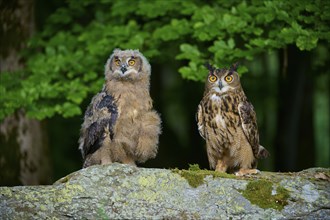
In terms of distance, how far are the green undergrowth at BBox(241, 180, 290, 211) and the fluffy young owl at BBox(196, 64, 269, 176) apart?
118cm

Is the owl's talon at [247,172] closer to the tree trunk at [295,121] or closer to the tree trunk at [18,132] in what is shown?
the tree trunk at [18,132]

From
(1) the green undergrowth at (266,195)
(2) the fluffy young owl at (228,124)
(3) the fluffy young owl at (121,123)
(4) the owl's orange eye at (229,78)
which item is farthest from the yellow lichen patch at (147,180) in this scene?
(4) the owl's orange eye at (229,78)

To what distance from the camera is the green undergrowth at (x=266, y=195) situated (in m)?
4.72

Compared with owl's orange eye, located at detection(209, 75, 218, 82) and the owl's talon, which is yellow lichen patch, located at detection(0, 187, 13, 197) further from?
owl's orange eye, located at detection(209, 75, 218, 82)

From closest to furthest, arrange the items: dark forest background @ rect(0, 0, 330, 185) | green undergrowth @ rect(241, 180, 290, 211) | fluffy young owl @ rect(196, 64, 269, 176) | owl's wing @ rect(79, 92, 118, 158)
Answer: green undergrowth @ rect(241, 180, 290, 211)
owl's wing @ rect(79, 92, 118, 158)
fluffy young owl @ rect(196, 64, 269, 176)
dark forest background @ rect(0, 0, 330, 185)

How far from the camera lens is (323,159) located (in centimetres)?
1591

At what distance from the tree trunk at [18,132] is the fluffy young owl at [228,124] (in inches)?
130

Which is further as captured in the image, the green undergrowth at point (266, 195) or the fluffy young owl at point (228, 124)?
the fluffy young owl at point (228, 124)

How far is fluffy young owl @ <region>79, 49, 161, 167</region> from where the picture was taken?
19.7 ft

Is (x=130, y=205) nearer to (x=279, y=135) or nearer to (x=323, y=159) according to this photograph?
(x=279, y=135)

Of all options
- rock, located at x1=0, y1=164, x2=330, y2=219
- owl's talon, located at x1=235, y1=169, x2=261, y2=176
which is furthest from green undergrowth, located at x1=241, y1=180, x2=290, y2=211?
owl's talon, located at x1=235, y1=169, x2=261, y2=176

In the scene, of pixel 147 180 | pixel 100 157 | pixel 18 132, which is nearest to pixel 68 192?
pixel 147 180

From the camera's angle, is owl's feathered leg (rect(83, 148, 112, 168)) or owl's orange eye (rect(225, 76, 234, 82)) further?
owl's orange eye (rect(225, 76, 234, 82))

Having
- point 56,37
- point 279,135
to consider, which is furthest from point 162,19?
point 279,135
